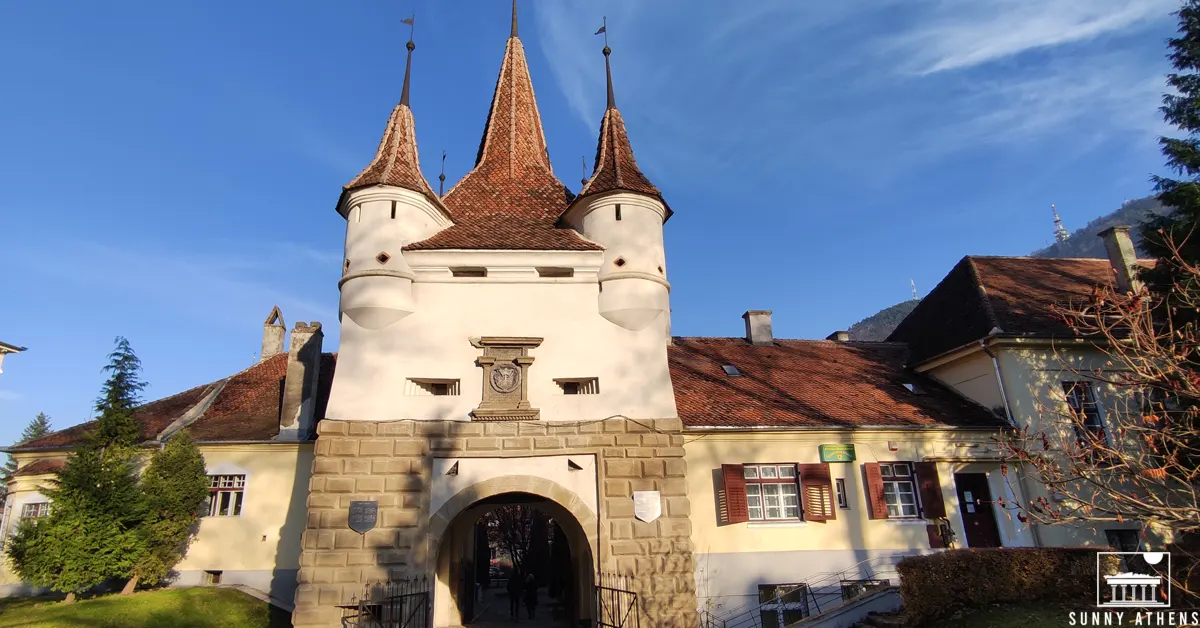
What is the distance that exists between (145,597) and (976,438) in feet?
62.3

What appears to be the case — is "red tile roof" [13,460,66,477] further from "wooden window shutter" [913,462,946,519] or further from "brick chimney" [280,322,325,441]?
"wooden window shutter" [913,462,946,519]

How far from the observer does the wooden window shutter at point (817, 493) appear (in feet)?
49.7

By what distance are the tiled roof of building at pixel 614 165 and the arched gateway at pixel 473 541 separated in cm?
672

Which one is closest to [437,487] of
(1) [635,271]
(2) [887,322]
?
(1) [635,271]

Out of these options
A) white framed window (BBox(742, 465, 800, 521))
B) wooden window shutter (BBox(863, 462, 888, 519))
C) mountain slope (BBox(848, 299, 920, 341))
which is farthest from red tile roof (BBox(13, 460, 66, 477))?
mountain slope (BBox(848, 299, 920, 341))

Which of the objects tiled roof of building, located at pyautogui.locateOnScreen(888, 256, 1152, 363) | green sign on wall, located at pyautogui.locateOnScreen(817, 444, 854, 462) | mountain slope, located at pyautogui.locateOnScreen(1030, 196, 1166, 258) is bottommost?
green sign on wall, located at pyautogui.locateOnScreen(817, 444, 854, 462)

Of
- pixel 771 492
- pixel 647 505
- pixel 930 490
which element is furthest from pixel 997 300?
pixel 647 505

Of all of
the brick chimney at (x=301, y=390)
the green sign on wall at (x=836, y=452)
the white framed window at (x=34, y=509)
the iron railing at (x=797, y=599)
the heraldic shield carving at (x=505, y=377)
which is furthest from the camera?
the brick chimney at (x=301, y=390)

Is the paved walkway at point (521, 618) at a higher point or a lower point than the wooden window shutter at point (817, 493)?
lower

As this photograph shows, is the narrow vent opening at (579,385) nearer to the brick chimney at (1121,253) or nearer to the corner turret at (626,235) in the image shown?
the corner turret at (626,235)

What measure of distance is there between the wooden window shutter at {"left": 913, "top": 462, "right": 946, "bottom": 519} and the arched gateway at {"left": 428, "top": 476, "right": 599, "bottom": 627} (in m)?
7.91

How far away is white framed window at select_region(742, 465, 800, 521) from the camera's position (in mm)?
15250

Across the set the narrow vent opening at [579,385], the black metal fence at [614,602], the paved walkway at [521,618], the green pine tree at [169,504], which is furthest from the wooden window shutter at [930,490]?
the green pine tree at [169,504]

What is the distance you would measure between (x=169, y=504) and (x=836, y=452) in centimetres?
1513
